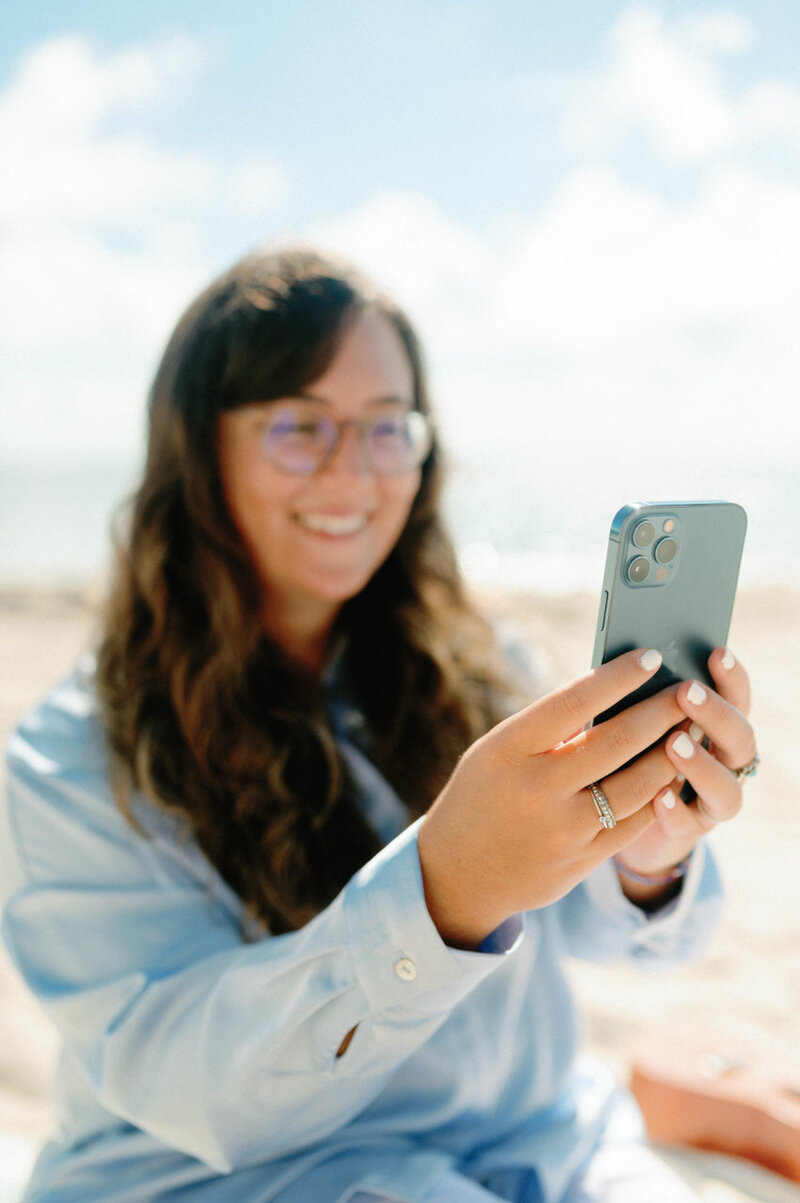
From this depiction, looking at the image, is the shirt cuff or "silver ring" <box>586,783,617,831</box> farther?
the shirt cuff

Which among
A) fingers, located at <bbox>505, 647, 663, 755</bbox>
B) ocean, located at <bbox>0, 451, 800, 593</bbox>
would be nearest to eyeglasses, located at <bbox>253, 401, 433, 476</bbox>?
ocean, located at <bbox>0, 451, 800, 593</bbox>

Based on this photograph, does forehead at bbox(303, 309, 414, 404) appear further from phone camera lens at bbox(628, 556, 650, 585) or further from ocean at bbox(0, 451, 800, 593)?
phone camera lens at bbox(628, 556, 650, 585)

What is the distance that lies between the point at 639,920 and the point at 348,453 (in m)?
1.10

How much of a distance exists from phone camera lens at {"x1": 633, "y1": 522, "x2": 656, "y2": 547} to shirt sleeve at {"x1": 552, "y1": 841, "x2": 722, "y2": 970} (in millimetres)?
773

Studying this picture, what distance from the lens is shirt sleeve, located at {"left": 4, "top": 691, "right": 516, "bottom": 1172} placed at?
4.30 feet

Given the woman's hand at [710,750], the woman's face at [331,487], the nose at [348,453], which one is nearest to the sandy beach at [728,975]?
the woman's face at [331,487]

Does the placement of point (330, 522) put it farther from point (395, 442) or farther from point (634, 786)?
point (634, 786)

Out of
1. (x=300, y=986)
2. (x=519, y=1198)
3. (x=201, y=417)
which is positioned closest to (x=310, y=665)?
(x=201, y=417)

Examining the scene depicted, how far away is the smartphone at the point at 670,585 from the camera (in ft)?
3.83

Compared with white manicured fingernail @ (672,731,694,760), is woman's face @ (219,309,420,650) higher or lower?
higher

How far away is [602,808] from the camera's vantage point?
3.74 ft

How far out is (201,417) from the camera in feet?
6.59

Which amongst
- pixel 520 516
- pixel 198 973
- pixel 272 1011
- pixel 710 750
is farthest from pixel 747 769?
pixel 520 516

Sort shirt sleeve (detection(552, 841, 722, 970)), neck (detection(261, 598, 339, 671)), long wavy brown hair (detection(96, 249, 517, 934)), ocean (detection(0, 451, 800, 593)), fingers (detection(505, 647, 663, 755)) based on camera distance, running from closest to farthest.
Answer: fingers (detection(505, 647, 663, 755))
shirt sleeve (detection(552, 841, 722, 970))
long wavy brown hair (detection(96, 249, 517, 934))
neck (detection(261, 598, 339, 671))
ocean (detection(0, 451, 800, 593))
